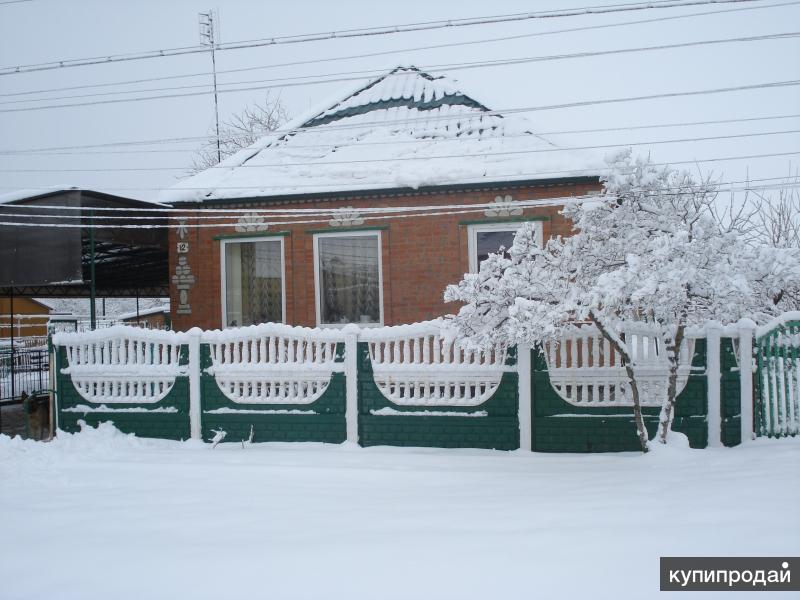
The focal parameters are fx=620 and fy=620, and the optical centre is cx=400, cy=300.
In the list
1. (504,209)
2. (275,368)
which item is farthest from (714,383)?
(275,368)

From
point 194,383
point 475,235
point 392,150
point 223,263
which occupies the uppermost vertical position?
point 392,150

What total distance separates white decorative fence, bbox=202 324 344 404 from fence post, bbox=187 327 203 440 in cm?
14

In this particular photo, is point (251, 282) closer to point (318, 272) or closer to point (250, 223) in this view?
point (250, 223)

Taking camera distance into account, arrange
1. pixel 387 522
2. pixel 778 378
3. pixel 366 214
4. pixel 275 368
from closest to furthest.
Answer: pixel 387 522, pixel 778 378, pixel 275 368, pixel 366 214

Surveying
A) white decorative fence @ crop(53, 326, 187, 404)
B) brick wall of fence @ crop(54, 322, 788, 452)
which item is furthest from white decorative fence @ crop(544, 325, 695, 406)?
white decorative fence @ crop(53, 326, 187, 404)

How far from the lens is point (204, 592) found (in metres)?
3.84

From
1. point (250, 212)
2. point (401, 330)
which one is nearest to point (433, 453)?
point (401, 330)

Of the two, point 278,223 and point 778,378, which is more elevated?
point 278,223

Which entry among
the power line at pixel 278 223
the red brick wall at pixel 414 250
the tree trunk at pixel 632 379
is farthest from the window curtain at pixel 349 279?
the tree trunk at pixel 632 379

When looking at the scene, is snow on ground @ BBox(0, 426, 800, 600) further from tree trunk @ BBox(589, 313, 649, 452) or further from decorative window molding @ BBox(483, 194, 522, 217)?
decorative window molding @ BBox(483, 194, 522, 217)

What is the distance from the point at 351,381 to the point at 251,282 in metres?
5.32

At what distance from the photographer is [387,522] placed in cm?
491

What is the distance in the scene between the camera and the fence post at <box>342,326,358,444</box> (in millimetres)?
7492

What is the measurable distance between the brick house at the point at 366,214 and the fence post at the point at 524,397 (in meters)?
3.94
